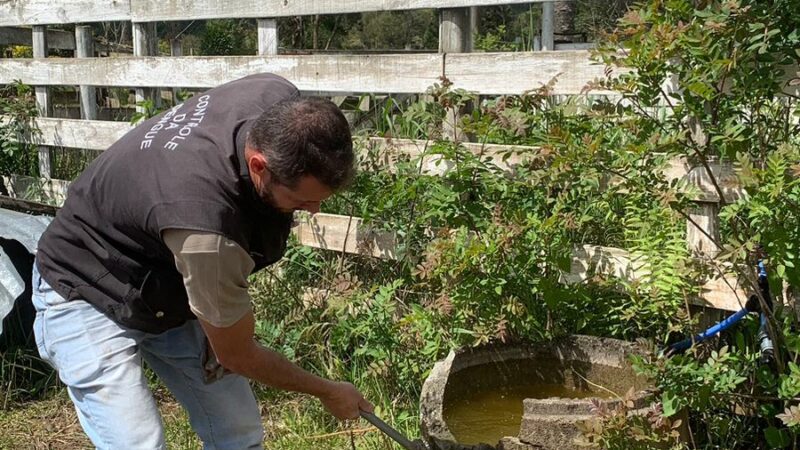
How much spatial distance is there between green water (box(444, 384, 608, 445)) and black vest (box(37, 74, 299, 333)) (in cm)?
116

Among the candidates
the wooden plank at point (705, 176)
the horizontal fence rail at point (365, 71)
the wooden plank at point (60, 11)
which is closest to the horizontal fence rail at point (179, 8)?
the wooden plank at point (60, 11)

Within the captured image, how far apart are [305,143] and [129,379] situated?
1011 millimetres

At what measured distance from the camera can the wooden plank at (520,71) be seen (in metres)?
4.02

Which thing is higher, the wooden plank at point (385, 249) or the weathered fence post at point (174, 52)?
the weathered fence post at point (174, 52)

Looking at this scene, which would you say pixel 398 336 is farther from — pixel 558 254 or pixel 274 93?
pixel 274 93

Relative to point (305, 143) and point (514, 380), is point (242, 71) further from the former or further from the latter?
point (305, 143)

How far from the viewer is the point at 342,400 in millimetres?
2840

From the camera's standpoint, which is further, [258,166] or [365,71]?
[365,71]

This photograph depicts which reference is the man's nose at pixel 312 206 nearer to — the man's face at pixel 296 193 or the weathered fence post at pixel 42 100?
the man's face at pixel 296 193

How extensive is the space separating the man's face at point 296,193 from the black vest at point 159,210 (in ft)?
0.22

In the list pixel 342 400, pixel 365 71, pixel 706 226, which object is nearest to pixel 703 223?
pixel 706 226

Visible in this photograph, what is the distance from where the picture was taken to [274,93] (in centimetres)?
265

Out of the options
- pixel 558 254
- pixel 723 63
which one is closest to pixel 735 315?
pixel 558 254

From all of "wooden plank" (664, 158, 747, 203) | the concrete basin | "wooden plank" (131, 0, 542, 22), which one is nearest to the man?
the concrete basin
